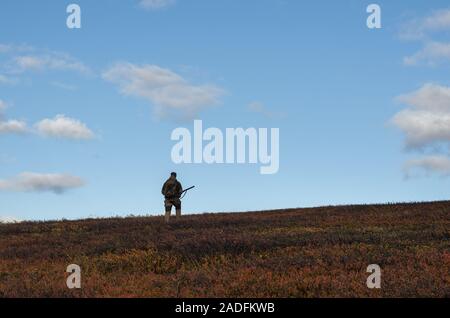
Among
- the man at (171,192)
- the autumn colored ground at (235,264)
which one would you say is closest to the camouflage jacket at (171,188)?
the man at (171,192)

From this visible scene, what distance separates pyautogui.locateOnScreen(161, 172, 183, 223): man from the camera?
98.3 ft

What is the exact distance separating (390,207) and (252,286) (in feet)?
77.5

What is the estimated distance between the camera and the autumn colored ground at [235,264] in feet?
35.7

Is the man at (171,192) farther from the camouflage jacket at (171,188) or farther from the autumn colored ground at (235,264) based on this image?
the autumn colored ground at (235,264)

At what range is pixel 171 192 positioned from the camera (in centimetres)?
2995

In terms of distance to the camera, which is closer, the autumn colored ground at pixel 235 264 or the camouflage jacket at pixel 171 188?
the autumn colored ground at pixel 235 264

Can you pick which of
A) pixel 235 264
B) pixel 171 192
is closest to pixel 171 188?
pixel 171 192

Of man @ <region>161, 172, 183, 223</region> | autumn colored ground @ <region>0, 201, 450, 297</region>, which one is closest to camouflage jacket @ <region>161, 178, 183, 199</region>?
man @ <region>161, 172, 183, 223</region>

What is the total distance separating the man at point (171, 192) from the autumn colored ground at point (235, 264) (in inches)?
255

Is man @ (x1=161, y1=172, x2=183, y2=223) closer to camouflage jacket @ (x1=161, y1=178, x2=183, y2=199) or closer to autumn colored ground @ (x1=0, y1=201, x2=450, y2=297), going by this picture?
camouflage jacket @ (x1=161, y1=178, x2=183, y2=199)

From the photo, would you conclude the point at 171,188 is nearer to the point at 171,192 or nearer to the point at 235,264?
the point at 171,192
